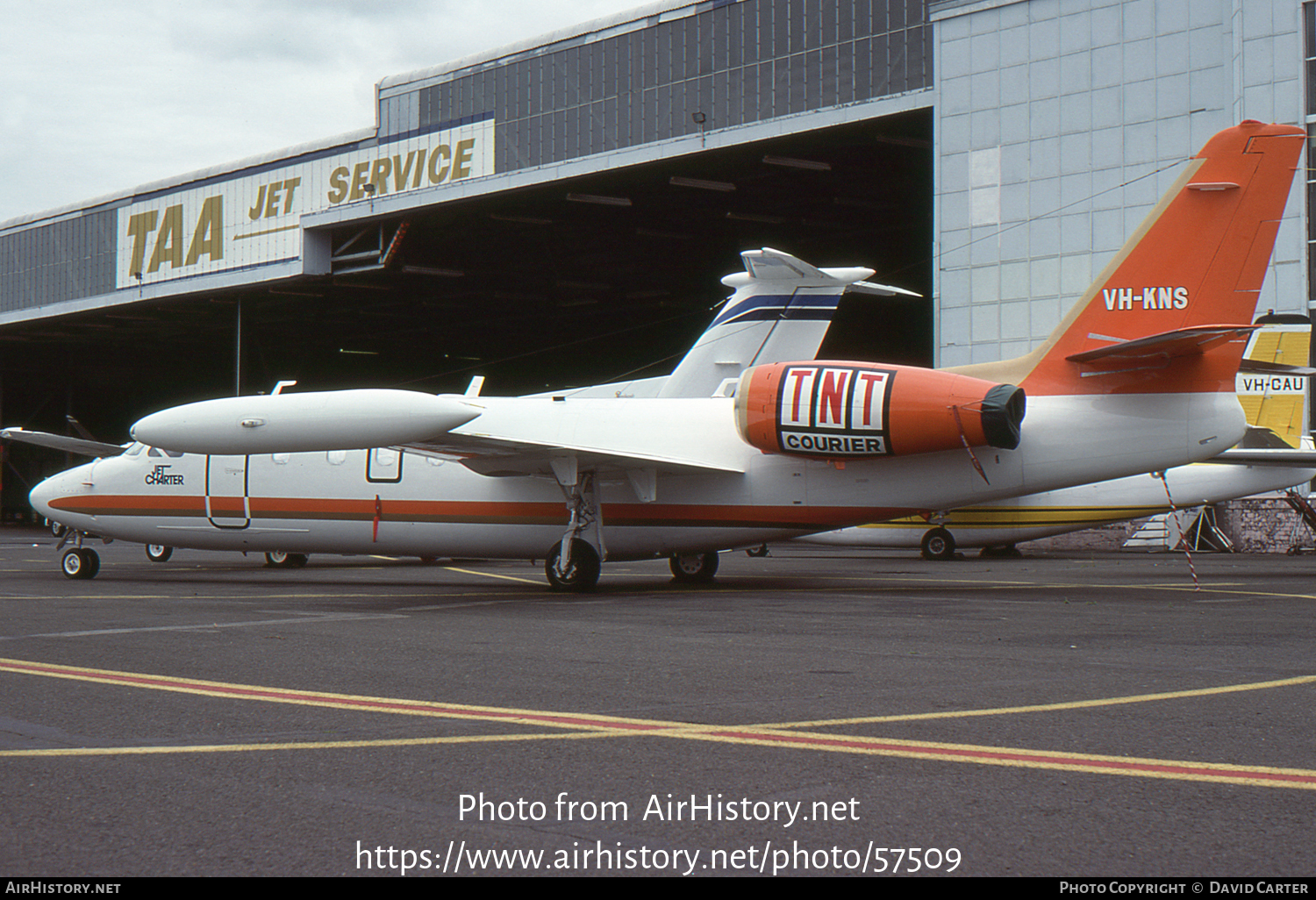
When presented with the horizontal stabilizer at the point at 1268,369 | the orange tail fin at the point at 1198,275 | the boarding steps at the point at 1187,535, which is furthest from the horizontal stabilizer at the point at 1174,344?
the boarding steps at the point at 1187,535

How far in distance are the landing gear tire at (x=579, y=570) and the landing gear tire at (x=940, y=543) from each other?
12.2 meters

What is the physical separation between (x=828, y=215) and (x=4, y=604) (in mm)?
30424

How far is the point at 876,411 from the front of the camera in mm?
14688

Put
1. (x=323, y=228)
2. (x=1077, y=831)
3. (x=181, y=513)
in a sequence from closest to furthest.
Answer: (x=1077, y=831) → (x=181, y=513) → (x=323, y=228)

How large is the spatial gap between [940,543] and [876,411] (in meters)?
12.7

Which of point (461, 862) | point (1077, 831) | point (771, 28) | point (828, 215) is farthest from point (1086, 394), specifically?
point (828, 215)

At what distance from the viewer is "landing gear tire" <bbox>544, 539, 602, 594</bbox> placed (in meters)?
16.5

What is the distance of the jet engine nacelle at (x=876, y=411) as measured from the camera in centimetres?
1431

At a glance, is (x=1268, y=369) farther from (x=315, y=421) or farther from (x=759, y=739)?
(x=315, y=421)

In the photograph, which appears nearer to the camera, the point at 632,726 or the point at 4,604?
the point at 632,726

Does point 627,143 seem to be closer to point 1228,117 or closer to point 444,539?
point 1228,117

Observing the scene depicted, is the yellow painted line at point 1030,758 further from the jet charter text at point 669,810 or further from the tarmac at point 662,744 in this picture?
the jet charter text at point 669,810

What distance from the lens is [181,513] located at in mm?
20062

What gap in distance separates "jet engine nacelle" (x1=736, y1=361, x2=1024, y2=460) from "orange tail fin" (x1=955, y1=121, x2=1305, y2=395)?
1.27 meters
